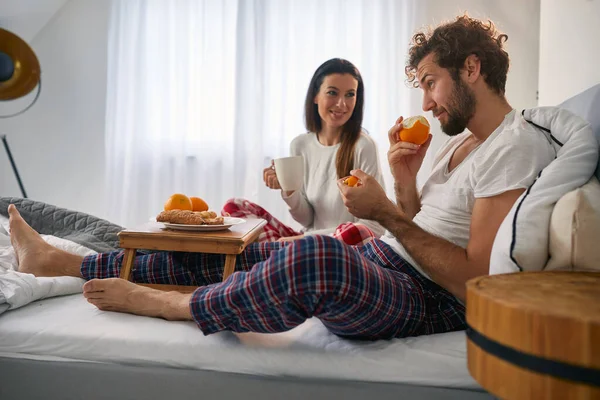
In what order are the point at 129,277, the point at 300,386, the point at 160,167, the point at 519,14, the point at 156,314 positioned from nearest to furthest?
the point at 300,386
the point at 156,314
the point at 129,277
the point at 519,14
the point at 160,167

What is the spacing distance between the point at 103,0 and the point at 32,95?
0.86m

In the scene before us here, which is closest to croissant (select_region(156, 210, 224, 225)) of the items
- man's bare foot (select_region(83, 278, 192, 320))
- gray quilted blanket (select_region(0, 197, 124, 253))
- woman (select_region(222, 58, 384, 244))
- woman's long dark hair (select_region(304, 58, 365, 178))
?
man's bare foot (select_region(83, 278, 192, 320))

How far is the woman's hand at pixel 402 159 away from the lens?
161 cm

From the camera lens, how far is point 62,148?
423cm

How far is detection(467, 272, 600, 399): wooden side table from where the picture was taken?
637 mm

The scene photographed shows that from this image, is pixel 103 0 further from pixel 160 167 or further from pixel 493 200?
pixel 493 200

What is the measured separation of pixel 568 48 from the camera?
1.96m

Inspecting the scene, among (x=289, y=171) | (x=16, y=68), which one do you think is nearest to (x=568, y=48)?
(x=289, y=171)

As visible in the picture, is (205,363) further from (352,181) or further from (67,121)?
(67,121)

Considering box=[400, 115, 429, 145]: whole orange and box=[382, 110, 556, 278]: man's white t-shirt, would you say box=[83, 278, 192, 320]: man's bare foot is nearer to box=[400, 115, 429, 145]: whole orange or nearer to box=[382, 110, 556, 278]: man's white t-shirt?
box=[382, 110, 556, 278]: man's white t-shirt

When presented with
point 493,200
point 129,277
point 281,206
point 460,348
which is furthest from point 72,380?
point 281,206

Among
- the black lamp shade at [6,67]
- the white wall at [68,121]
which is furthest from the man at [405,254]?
the white wall at [68,121]

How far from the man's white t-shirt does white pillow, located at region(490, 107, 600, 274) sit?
0.05 meters

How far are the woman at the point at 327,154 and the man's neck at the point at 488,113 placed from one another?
0.91m
